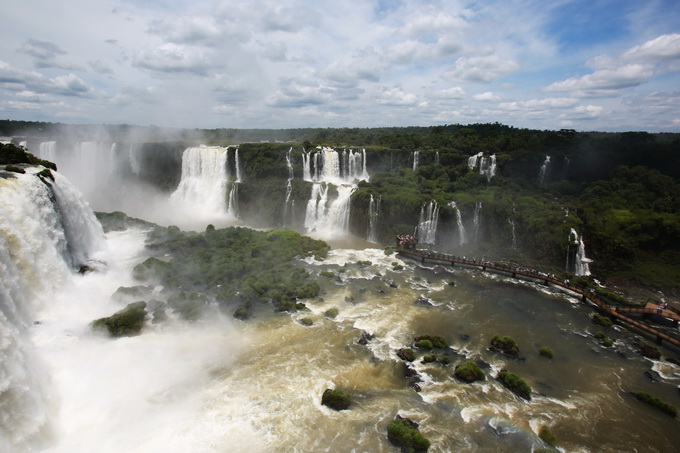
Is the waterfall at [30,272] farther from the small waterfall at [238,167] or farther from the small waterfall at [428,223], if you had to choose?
the small waterfall at [428,223]

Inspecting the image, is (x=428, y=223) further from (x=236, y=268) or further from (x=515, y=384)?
(x=515, y=384)

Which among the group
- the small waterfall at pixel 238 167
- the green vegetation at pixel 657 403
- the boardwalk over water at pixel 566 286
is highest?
the small waterfall at pixel 238 167

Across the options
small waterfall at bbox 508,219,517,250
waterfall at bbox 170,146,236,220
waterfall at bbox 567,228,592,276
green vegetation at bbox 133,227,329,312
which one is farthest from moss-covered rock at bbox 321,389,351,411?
waterfall at bbox 170,146,236,220

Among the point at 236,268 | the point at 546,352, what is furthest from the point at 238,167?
the point at 546,352

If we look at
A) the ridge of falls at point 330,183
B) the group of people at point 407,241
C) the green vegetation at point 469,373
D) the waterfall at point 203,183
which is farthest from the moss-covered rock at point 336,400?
the waterfall at point 203,183

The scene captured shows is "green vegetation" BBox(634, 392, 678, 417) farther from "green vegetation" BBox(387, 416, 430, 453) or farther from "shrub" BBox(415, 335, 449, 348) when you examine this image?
"green vegetation" BBox(387, 416, 430, 453)

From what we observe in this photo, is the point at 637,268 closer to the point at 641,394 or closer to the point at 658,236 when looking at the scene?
the point at 658,236
